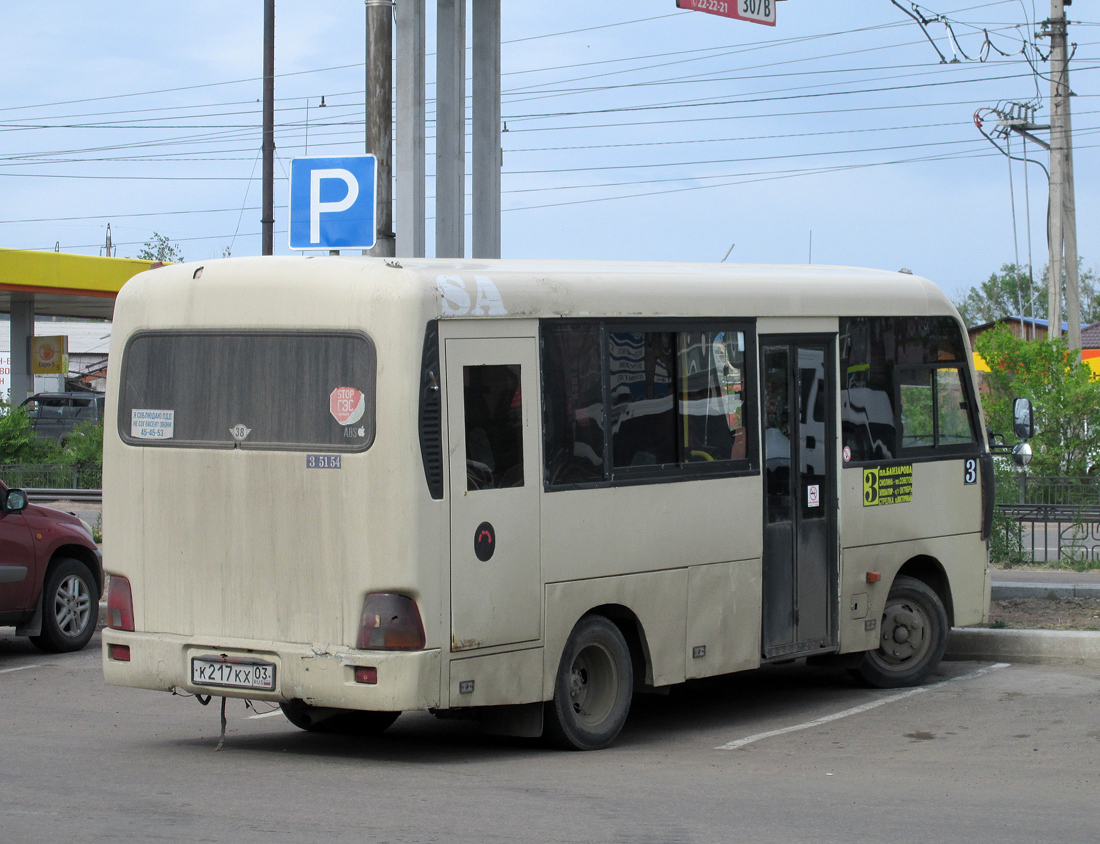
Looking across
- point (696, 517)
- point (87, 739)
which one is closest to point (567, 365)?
point (696, 517)

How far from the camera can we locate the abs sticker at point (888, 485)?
32.1ft

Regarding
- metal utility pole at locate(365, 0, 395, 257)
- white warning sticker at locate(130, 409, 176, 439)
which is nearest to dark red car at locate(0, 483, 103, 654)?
metal utility pole at locate(365, 0, 395, 257)

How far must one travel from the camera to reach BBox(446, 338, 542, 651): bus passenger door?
24.0 feet

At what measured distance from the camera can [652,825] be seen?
6066 mm

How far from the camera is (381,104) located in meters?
13.0

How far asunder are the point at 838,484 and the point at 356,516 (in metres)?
3.71

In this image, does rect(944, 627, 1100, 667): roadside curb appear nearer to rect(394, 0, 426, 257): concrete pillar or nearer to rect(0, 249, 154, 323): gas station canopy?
rect(394, 0, 426, 257): concrete pillar

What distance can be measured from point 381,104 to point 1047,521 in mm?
11109

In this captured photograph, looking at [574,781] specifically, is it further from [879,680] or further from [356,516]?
[879,680]

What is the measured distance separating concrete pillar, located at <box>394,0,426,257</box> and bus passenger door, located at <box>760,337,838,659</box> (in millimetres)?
4287

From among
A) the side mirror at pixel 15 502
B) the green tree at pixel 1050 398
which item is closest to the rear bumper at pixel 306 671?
the side mirror at pixel 15 502

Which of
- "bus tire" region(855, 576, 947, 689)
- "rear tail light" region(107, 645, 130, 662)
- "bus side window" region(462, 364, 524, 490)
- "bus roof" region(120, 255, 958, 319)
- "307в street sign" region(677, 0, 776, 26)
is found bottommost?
"bus tire" region(855, 576, 947, 689)

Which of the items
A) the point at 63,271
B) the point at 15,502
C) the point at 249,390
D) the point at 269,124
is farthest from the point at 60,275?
the point at 249,390

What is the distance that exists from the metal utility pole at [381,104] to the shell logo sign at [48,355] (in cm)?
2508
